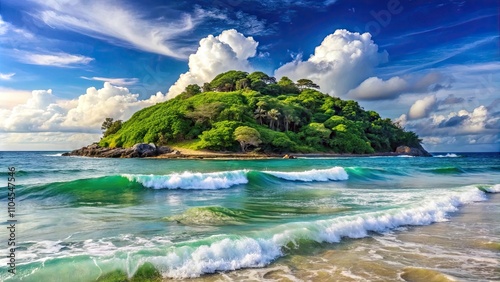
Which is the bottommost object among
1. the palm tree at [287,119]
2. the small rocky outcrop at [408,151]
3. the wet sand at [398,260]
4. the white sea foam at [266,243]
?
the wet sand at [398,260]

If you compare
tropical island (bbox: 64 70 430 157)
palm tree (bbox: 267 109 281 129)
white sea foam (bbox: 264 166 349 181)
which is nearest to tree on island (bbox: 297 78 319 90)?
tropical island (bbox: 64 70 430 157)

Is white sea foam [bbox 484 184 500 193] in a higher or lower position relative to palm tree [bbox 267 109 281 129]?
lower

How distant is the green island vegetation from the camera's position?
62.8 m

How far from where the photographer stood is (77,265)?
5312mm

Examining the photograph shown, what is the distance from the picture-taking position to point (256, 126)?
67.5 meters

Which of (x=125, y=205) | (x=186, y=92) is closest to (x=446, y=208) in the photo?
(x=125, y=205)

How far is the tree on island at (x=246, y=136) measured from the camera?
59.2m

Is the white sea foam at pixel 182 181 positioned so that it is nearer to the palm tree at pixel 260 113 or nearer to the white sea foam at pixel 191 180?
the white sea foam at pixel 191 180

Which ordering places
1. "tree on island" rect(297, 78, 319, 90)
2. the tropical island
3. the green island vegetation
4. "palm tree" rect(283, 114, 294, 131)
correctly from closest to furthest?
the tropical island
the green island vegetation
"palm tree" rect(283, 114, 294, 131)
"tree on island" rect(297, 78, 319, 90)

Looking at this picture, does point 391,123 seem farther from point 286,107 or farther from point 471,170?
point 471,170

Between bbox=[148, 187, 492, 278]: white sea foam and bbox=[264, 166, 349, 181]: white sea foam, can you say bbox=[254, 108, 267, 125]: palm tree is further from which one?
bbox=[148, 187, 492, 278]: white sea foam

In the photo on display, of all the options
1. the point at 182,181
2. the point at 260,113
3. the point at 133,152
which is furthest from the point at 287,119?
the point at 182,181

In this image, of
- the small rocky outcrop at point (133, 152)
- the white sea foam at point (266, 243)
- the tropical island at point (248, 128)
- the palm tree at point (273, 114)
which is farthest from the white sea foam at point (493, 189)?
the palm tree at point (273, 114)

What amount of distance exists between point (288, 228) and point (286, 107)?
68.2 meters
